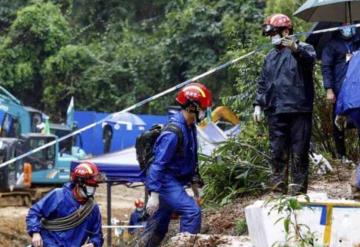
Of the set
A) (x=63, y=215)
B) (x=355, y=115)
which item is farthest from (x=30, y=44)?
(x=355, y=115)

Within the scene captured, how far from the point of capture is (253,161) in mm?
10922

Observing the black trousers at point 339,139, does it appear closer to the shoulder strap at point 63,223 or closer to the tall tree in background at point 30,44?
the shoulder strap at point 63,223

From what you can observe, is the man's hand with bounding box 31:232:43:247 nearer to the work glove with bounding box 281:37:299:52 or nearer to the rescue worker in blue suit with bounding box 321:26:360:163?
the work glove with bounding box 281:37:299:52

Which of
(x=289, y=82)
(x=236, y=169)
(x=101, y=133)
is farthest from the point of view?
(x=101, y=133)

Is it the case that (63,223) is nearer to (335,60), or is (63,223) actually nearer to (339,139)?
(335,60)

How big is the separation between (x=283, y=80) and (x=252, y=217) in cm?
222

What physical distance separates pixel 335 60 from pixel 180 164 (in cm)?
194

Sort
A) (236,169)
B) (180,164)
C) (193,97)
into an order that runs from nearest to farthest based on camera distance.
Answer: (193,97), (180,164), (236,169)

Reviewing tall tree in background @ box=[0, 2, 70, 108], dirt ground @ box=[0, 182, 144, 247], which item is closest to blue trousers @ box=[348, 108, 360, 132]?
dirt ground @ box=[0, 182, 144, 247]

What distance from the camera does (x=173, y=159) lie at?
26.2 feet

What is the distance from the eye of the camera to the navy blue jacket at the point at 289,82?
8.18m

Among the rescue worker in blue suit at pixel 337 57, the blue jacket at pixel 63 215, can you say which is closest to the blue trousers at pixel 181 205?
the blue jacket at pixel 63 215

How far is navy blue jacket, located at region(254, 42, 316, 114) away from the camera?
26.8ft

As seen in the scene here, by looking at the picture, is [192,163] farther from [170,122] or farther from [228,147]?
[228,147]
